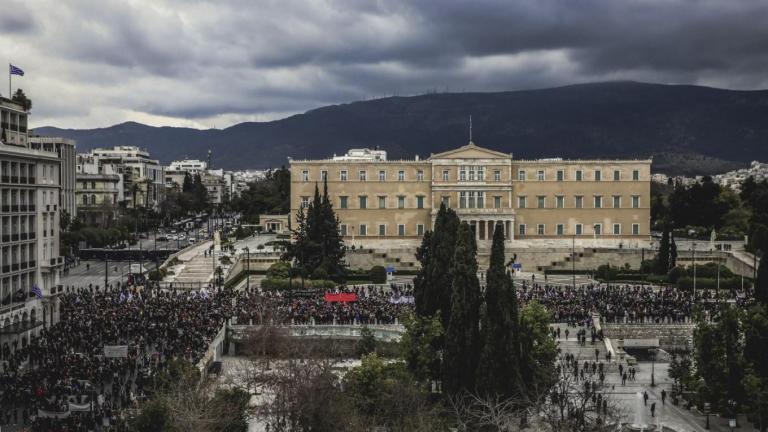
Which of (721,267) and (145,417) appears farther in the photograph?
(721,267)

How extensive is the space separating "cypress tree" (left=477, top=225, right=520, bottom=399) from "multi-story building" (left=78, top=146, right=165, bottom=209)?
9007 cm

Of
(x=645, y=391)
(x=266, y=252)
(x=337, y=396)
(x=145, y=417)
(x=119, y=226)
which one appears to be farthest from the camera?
(x=119, y=226)

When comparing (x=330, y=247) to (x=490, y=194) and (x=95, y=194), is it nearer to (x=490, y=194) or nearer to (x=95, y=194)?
(x=490, y=194)

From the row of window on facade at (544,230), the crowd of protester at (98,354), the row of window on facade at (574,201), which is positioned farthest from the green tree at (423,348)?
the row of window on facade at (574,201)

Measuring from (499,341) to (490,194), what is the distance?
163ft

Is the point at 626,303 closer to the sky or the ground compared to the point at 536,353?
closer to the sky

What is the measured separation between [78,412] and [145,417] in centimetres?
639

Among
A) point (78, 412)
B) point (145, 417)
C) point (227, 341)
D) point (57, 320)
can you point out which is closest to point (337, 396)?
point (145, 417)

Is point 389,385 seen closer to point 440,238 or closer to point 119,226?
point 440,238

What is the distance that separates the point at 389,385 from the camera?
99.2 ft

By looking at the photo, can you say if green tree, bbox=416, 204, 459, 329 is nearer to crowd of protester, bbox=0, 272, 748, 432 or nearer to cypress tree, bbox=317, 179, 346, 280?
crowd of protester, bbox=0, 272, 748, 432

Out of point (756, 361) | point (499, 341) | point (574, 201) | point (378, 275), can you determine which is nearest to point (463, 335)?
point (499, 341)

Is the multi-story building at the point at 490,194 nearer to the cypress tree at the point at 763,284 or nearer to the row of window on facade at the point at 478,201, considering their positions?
the row of window on facade at the point at 478,201

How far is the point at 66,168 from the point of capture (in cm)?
9531
